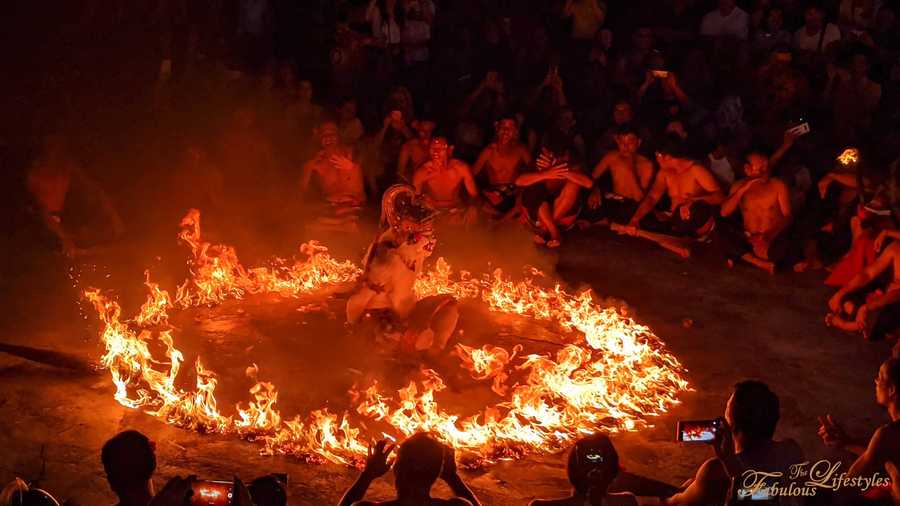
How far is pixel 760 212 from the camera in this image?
11.3 meters

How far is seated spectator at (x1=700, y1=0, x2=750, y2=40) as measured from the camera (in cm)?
1427

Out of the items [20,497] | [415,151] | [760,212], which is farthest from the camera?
[415,151]

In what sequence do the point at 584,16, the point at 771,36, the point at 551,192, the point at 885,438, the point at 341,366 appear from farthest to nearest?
the point at 584,16 < the point at 771,36 < the point at 551,192 < the point at 341,366 < the point at 885,438

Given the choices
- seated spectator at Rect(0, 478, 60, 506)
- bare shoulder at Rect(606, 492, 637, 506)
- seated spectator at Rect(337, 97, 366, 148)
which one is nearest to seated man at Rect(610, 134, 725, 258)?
seated spectator at Rect(337, 97, 366, 148)

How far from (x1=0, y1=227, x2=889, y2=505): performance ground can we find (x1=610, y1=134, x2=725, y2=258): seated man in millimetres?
710

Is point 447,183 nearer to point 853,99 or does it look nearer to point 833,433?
point 853,99

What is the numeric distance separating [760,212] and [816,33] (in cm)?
441

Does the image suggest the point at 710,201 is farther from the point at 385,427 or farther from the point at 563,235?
the point at 385,427

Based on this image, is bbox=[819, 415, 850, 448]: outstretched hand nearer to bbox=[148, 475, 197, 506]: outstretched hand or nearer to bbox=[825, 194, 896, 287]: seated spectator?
bbox=[148, 475, 197, 506]: outstretched hand

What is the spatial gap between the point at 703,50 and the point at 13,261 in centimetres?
1057

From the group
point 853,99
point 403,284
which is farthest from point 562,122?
point 403,284

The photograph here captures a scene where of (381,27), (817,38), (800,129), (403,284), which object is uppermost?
(381,27)

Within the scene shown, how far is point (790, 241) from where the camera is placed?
1125 centimetres

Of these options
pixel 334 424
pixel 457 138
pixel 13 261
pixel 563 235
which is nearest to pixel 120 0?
pixel 13 261
